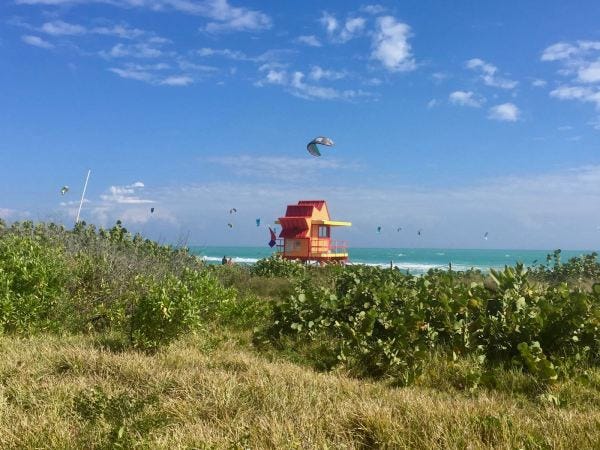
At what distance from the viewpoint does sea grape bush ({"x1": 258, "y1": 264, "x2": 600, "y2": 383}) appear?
6.28 m

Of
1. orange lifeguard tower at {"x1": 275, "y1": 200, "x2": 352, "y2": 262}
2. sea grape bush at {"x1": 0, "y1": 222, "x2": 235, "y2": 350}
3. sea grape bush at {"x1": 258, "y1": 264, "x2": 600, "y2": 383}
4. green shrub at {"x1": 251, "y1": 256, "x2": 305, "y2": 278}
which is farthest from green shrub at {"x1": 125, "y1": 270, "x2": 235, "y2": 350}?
orange lifeguard tower at {"x1": 275, "y1": 200, "x2": 352, "y2": 262}

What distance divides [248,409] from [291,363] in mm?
2311

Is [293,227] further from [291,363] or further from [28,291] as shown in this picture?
[291,363]

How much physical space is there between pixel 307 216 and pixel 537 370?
2323cm

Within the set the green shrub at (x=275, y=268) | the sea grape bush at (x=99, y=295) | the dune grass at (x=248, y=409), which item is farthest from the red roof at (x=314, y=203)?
the dune grass at (x=248, y=409)

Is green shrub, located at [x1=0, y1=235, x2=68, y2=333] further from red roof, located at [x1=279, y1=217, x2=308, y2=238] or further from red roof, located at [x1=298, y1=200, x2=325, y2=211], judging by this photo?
red roof, located at [x1=298, y1=200, x2=325, y2=211]

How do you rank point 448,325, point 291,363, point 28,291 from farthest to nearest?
point 28,291 → point 448,325 → point 291,363

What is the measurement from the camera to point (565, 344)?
20.9 ft

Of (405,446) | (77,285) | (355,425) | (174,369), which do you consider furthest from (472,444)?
(77,285)

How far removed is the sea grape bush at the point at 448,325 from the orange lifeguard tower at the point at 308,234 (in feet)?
65.7

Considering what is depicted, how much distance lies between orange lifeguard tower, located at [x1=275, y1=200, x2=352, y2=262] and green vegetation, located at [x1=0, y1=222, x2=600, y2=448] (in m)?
17.7

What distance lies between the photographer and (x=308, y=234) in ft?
92.8

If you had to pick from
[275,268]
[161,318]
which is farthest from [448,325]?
[275,268]

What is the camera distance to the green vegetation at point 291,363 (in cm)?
391
